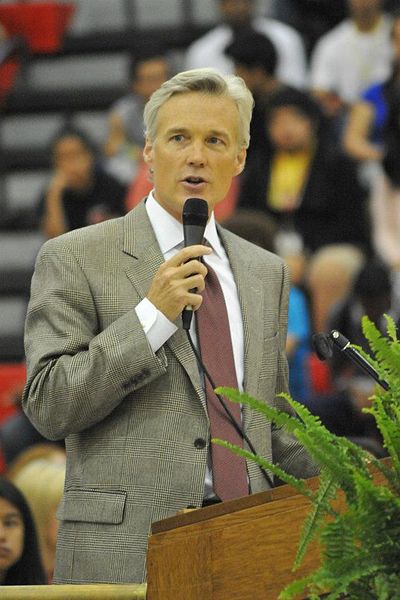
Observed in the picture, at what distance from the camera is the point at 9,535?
4.28 meters

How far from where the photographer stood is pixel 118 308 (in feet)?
10.2

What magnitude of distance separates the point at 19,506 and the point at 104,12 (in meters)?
6.00

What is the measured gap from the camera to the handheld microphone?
2936 millimetres

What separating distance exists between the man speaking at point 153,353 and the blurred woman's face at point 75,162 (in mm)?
4762

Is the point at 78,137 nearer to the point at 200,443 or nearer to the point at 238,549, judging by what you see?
the point at 200,443

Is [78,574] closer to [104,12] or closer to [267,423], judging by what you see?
[267,423]

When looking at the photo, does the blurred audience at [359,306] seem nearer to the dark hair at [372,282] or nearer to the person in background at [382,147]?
the dark hair at [372,282]

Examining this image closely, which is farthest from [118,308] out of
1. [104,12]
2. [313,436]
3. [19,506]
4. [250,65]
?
[104,12]

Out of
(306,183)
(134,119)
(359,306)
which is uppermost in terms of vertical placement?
(134,119)

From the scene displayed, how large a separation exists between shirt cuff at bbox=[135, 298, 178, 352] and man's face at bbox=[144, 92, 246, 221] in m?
0.32

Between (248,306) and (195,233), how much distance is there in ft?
1.13

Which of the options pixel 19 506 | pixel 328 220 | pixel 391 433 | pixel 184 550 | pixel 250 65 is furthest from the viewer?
pixel 250 65

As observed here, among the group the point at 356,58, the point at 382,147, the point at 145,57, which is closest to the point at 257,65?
the point at 356,58

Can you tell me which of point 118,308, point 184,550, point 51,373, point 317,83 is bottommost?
point 184,550
